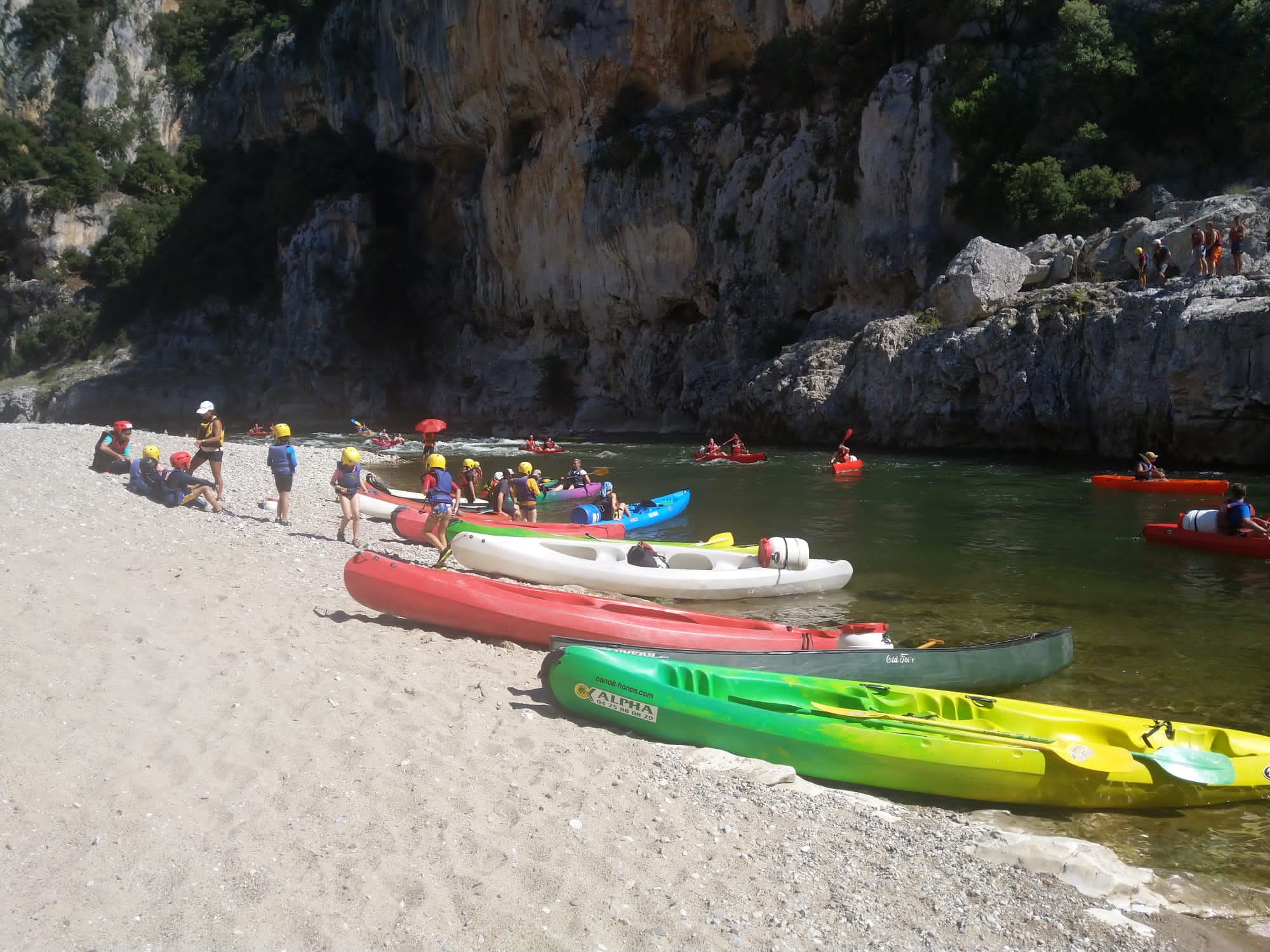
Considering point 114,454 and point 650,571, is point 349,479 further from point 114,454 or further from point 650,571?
point 114,454

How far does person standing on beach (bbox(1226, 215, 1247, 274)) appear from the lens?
61.0ft

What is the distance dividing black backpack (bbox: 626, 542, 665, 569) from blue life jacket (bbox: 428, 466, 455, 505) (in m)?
2.13

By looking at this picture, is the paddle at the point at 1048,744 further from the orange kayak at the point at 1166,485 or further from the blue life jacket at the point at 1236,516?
the orange kayak at the point at 1166,485

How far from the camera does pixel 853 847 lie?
13.3ft

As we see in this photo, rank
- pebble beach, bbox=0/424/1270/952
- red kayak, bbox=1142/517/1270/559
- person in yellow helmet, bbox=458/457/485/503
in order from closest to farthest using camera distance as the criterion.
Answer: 1. pebble beach, bbox=0/424/1270/952
2. red kayak, bbox=1142/517/1270/559
3. person in yellow helmet, bbox=458/457/485/503

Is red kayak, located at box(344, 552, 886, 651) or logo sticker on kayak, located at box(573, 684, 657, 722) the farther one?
red kayak, located at box(344, 552, 886, 651)

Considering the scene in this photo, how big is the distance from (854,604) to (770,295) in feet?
73.2

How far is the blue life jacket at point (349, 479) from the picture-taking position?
33.3ft

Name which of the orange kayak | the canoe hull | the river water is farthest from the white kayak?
the orange kayak

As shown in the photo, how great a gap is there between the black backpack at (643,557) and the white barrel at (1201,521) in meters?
7.03

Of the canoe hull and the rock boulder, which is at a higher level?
the rock boulder

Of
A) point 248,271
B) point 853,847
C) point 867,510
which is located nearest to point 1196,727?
point 853,847

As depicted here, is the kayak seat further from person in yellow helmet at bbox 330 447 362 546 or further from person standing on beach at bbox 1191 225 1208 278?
person standing on beach at bbox 1191 225 1208 278

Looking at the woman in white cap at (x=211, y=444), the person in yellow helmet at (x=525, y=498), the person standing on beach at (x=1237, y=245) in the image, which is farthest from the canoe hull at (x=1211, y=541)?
the woman in white cap at (x=211, y=444)
